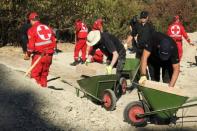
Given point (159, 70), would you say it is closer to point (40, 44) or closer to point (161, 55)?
point (161, 55)

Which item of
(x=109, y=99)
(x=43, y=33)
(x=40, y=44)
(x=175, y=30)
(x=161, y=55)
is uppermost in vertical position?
(x=161, y=55)

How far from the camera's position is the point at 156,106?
8102mm

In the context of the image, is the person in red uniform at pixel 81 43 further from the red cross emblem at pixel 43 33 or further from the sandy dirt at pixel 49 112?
the sandy dirt at pixel 49 112

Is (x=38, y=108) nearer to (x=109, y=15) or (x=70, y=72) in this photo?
(x=70, y=72)

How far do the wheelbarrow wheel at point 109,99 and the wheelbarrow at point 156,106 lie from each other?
3.41 ft

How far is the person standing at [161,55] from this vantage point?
8.24 metres

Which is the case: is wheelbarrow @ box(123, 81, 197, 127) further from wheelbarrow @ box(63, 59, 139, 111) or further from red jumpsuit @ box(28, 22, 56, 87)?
red jumpsuit @ box(28, 22, 56, 87)

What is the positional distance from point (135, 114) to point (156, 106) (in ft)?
1.55

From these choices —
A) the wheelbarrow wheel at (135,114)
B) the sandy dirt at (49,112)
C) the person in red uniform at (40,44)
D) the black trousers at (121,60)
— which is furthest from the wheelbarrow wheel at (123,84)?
the wheelbarrow wheel at (135,114)

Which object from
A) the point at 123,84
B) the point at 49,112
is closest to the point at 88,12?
the point at 123,84

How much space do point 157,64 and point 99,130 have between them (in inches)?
82.0

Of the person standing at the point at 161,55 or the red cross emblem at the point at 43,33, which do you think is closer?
the person standing at the point at 161,55

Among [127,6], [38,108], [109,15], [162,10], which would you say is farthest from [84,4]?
[38,108]

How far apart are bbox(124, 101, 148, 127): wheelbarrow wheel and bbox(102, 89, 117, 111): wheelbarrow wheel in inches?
42.4
